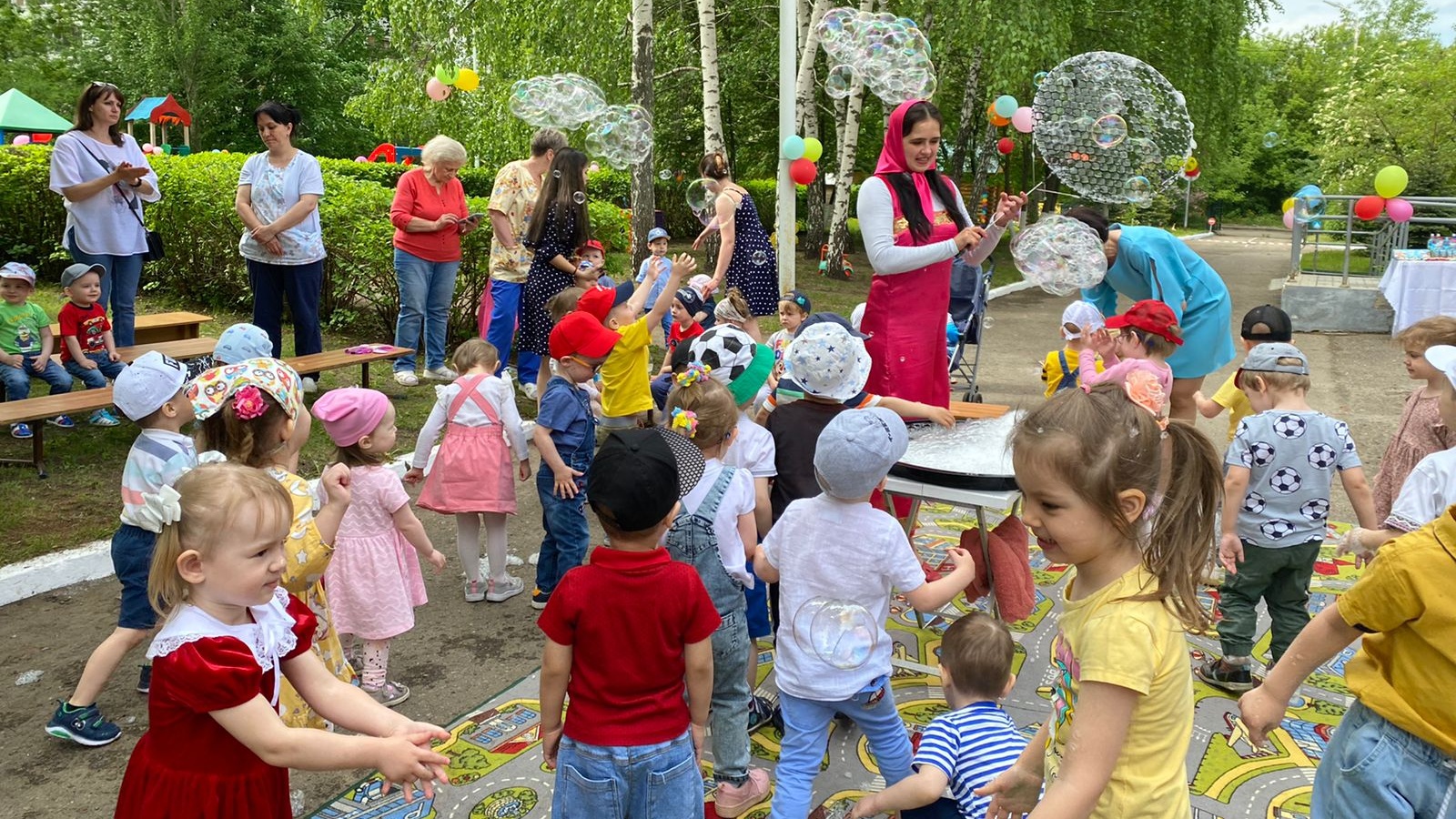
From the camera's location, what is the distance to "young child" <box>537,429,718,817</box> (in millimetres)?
2680

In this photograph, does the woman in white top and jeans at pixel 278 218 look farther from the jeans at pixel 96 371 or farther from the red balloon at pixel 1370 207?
the red balloon at pixel 1370 207

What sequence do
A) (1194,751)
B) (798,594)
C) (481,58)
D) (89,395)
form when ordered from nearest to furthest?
(798,594) < (1194,751) < (89,395) < (481,58)

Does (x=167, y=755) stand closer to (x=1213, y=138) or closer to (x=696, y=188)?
(x=696, y=188)

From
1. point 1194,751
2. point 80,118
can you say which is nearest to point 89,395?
point 80,118

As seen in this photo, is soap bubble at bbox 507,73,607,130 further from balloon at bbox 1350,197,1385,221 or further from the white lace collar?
balloon at bbox 1350,197,1385,221

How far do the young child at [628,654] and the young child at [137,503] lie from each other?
66.8 inches

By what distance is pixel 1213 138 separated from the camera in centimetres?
2169

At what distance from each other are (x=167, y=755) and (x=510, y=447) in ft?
9.25

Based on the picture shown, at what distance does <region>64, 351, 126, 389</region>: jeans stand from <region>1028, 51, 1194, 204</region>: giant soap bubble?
19.8ft

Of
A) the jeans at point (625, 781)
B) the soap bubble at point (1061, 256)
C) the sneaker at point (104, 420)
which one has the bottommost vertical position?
the sneaker at point (104, 420)

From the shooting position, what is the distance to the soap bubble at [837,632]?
311cm

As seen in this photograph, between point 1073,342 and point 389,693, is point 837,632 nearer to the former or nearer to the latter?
point 389,693

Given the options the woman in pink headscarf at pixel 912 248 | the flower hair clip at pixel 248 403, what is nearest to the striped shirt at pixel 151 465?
the flower hair clip at pixel 248 403

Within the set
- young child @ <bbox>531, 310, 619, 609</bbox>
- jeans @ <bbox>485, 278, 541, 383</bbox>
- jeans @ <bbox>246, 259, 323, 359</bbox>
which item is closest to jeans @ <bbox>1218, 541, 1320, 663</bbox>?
young child @ <bbox>531, 310, 619, 609</bbox>
